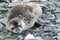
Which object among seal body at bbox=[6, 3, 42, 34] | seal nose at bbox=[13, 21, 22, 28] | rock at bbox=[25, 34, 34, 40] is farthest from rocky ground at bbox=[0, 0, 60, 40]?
seal nose at bbox=[13, 21, 22, 28]

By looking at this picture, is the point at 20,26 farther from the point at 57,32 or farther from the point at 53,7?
the point at 53,7

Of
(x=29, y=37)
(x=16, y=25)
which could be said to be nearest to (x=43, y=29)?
(x=29, y=37)

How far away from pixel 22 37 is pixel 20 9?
0.66 m

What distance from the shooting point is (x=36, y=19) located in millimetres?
6230

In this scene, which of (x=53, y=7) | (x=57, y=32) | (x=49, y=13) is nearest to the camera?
(x=57, y=32)

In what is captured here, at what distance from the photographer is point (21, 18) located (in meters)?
5.55

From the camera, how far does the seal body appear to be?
215 inches

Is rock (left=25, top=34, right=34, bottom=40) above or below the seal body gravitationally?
below

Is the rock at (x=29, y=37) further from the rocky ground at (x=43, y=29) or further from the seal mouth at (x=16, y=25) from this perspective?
the seal mouth at (x=16, y=25)

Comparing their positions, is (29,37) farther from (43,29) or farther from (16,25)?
(43,29)

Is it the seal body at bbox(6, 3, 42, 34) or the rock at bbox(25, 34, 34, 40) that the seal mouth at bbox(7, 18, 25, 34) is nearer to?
the seal body at bbox(6, 3, 42, 34)

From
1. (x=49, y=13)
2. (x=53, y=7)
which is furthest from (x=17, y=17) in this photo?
(x=53, y=7)

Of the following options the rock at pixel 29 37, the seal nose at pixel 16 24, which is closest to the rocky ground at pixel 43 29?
the rock at pixel 29 37

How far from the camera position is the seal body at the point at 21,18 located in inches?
215
